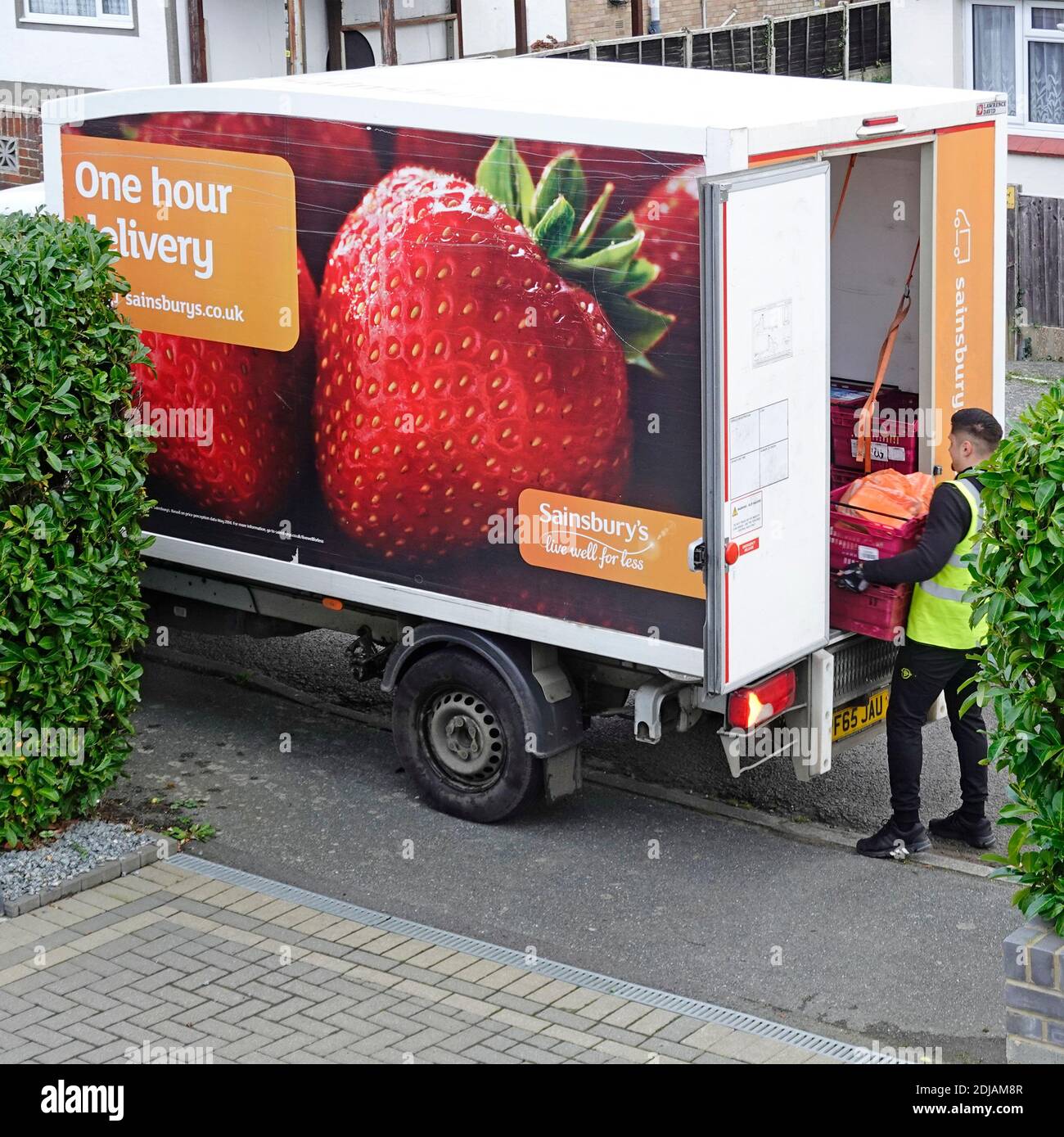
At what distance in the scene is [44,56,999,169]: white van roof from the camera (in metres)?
6.40

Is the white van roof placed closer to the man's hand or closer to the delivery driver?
the delivery driver

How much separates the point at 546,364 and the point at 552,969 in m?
2.37

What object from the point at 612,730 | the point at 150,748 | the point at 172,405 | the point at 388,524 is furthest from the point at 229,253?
the point at 612,730

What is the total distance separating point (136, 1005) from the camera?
6062mm

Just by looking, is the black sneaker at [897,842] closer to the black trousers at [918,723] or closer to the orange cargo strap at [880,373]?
the black trousers at [918,723]

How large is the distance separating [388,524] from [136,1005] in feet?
8.06

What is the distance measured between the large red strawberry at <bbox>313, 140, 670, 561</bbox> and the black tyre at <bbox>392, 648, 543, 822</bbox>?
1.88 feet

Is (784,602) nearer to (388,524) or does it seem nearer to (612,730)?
(388,524)

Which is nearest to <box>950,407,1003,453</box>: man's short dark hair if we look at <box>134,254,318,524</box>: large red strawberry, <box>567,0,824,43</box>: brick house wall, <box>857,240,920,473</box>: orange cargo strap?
<box>857,240,920,473</box>: orange cargo strap

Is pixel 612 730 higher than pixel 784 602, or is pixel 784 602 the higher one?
pixel 784 602

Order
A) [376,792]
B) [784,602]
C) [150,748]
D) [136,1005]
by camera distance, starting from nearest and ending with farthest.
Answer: [136,1005] < [784,602] < [376,792] < [150,748]

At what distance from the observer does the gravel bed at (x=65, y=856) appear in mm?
6934

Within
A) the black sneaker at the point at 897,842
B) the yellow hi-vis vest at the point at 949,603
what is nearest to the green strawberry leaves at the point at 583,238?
the yellow hi-vis vest at the point at 949,603

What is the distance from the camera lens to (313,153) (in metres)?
7.50
